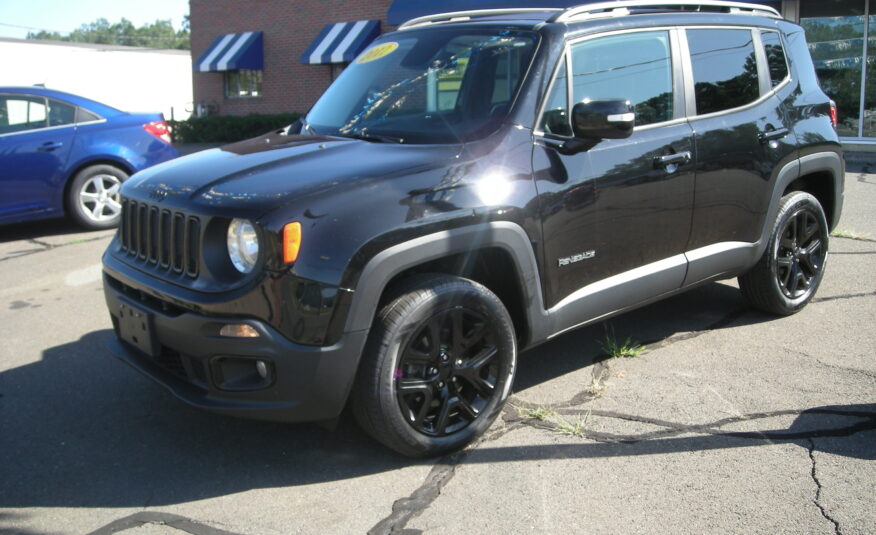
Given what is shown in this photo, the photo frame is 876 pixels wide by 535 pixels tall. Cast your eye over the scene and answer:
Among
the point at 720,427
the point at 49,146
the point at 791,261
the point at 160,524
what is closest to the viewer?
the point at 160,524

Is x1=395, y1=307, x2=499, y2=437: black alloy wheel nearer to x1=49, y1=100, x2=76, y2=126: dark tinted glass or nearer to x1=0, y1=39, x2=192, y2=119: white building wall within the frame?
x1=49, y1=100, x2=76, y2=126: dark tinted glass

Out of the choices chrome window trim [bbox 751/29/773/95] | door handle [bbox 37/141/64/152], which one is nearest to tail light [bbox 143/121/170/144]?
door handle [bbox 37/141/64/152]

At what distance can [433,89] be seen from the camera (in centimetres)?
416

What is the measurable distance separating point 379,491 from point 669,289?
209 cm

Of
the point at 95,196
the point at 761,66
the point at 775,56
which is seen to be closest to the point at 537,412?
the point at 761,66

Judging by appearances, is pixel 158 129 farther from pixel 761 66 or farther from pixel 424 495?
pixel 424 495

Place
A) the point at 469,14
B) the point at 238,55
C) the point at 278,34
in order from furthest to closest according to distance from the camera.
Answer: the point at 278,34 → the point at 238,55 → the point at 469,14

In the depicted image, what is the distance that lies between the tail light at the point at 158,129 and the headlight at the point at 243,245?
631 cm

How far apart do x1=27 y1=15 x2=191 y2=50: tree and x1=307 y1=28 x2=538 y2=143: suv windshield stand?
11303cm

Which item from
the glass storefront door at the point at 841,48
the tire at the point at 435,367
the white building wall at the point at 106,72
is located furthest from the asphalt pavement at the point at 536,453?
the white building wall at the point at 106,72

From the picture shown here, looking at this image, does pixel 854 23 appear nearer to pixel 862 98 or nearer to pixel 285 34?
pixel 862 98

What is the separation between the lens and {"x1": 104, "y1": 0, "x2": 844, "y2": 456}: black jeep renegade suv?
10.5ft

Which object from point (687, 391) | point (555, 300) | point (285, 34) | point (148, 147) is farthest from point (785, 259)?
point (285, 34)

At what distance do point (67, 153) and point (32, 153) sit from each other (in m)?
0.33
